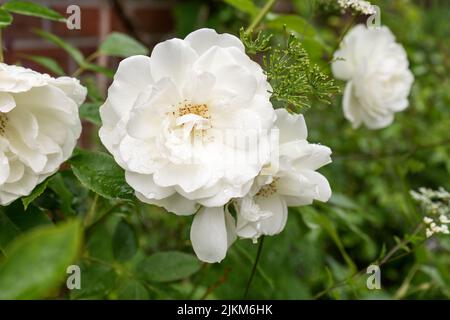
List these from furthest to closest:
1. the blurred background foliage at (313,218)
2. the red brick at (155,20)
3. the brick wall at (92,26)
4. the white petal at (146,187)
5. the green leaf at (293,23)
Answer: the red brick at (155,20) → the brick wall at (92,26) → the green leaf at (293,23) → the blurred background foliage at (313,218) → the white petal at (146,187)

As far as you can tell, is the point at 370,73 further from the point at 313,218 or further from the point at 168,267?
the point at 168,267

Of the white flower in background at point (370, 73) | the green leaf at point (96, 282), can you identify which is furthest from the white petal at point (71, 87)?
the white flower in background at point (370, 73)

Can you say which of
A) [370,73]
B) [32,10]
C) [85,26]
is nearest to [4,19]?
[32,10]

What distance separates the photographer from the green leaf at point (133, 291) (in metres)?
0.78

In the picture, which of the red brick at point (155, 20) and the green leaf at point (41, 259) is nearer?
the green leaf at point (41, 259)

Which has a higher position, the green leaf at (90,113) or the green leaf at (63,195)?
the green leaf at (90,113)

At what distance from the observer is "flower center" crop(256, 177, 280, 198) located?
591 millimetres

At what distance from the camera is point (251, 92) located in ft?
1.79

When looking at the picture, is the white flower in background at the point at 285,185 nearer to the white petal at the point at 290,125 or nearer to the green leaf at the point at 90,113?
the white petal at the point at 290,125

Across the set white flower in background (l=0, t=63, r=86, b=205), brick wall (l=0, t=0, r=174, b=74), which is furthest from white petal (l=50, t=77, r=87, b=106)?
brick wall (l=0, t=0, r=174, b=74)

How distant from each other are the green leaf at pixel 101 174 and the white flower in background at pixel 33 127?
2 centimetres

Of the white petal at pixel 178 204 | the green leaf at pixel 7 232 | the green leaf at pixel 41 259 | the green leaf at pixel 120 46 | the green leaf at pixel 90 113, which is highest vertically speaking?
the green leaf at pixel 41 259

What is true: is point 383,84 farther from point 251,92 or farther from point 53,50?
point 53,50

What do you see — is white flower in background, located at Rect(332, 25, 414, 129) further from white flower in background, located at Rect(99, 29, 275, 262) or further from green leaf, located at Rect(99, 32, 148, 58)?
white flower in background, located at Rect(99, 29, 275, 262)
